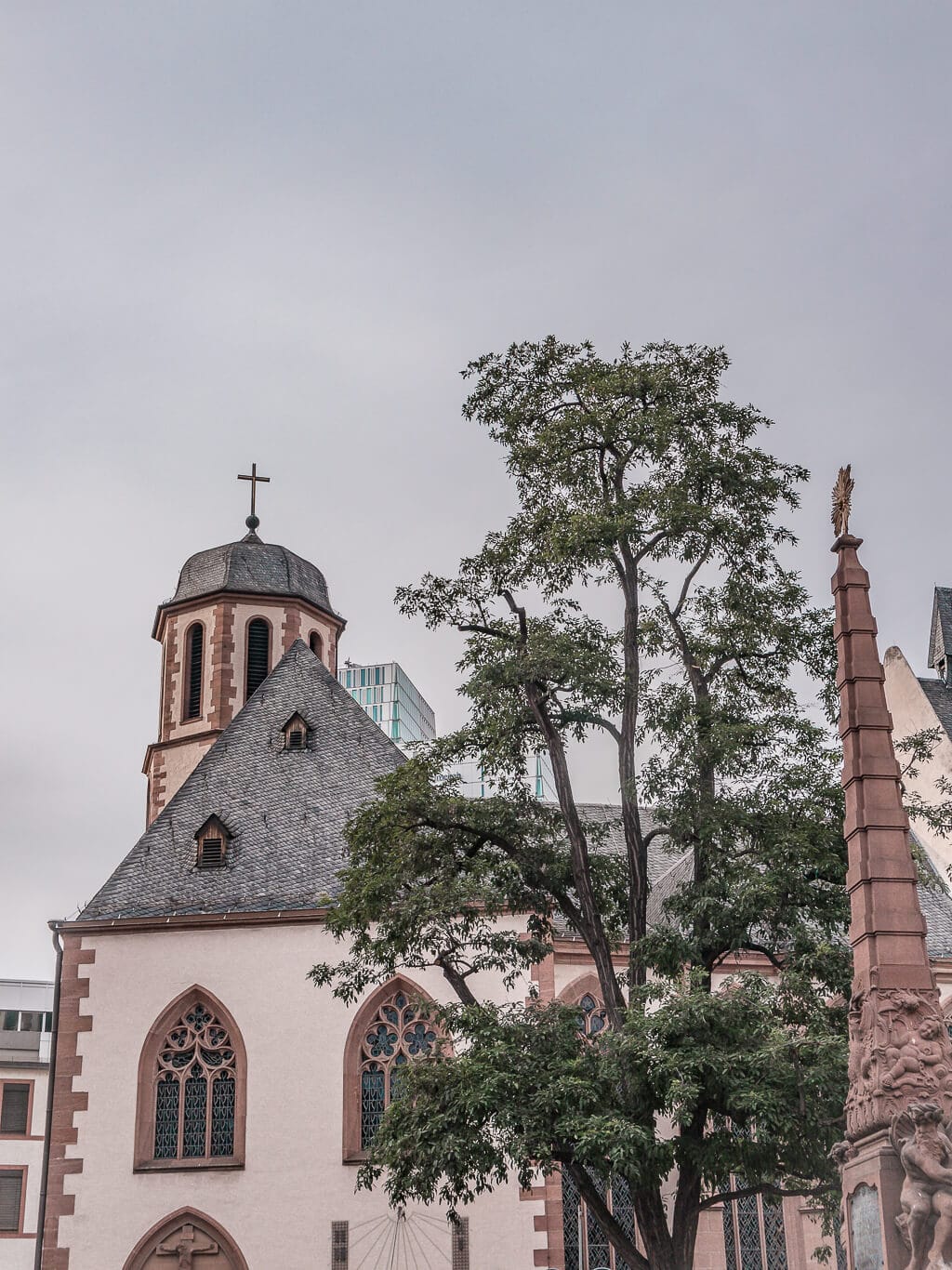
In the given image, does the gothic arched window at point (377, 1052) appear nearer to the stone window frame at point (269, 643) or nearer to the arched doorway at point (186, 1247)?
the arched doorway at point (186, 1247)

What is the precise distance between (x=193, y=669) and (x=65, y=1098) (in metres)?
11.6

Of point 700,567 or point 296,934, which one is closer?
point 700,567

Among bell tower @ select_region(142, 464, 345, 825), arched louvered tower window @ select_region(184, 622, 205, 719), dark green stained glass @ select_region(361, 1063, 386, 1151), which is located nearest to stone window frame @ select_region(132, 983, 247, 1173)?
dark green stained glass @ select_region(361, 1063, 386, 1151)

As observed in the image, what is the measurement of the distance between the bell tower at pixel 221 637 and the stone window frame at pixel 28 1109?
69.2 ft

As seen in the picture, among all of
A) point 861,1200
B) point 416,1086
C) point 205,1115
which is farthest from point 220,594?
point 861,1200

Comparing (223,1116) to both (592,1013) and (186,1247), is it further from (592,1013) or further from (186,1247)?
(592,1013)

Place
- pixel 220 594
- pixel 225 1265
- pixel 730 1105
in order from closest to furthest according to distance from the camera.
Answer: pixel 730 1105, pixel 225 1265, pixel 220 594

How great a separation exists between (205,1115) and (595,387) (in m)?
11.6

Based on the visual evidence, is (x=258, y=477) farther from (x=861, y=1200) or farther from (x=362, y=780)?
(x=861, y=1200)

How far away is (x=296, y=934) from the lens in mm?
24375

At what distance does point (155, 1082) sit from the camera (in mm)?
23516

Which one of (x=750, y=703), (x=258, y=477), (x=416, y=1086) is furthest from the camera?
(x=258, y=477)

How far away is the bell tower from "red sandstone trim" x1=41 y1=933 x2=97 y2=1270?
7.92 m

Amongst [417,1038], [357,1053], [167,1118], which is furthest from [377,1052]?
[167,1118]
